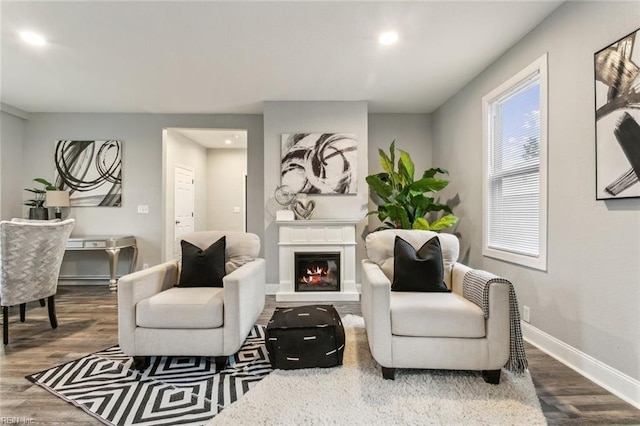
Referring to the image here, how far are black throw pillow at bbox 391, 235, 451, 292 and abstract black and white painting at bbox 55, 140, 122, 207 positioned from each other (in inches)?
176

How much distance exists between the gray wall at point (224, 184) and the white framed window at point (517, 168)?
5228mm

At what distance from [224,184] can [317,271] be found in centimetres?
399

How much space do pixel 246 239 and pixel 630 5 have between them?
300 centimetres

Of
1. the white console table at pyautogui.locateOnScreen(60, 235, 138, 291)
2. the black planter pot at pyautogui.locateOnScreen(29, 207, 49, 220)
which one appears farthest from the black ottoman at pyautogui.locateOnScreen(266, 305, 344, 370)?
the black planter pot at pyautogui.locateOnScreen(29, 207, 49, 220)

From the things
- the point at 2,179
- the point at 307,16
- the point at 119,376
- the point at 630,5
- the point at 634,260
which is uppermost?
the point at 307,16

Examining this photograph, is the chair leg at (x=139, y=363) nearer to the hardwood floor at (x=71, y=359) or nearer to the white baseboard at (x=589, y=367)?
the hardwood floor at (x=71, y=359)

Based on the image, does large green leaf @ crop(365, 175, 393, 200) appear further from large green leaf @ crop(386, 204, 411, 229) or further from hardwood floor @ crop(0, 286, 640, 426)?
hardwood floor @ crop(0, 286, 640, 426)

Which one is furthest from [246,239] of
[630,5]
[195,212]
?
[195,212]

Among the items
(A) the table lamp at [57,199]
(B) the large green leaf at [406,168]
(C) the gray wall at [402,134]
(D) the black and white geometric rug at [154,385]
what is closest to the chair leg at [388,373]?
(D) the black and white geometric rug at [154,385]

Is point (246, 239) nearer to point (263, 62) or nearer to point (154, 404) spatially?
point (154, 404)

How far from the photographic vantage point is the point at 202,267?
8.08ft

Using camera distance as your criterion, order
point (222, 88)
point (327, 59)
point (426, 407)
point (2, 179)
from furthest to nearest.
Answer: point (2, 179) → point (222, 88) → point (327, 59) → point (426, 407)

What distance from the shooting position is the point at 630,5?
5.71 ft

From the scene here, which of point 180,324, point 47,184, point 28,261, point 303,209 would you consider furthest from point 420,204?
point 47,184
